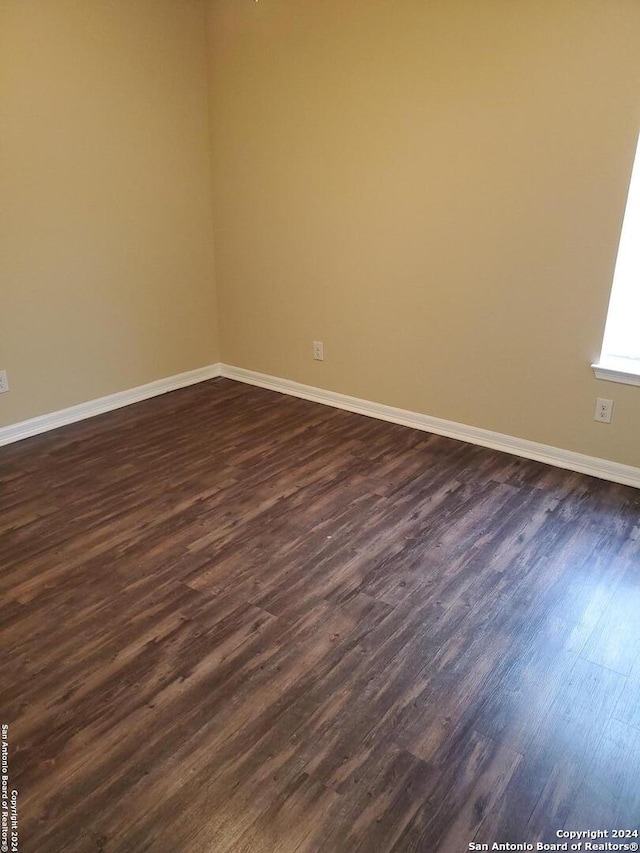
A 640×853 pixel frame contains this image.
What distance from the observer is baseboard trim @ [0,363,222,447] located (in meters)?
3.61

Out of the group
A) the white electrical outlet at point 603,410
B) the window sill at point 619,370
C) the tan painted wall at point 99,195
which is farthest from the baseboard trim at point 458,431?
the tan painted wall at point 99,195

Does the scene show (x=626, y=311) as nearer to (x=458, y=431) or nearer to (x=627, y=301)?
(x=627, y=301)

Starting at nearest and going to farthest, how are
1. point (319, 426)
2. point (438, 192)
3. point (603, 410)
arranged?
1. point (603, 410)
2. point (438, 192)
3. point (319, 426)

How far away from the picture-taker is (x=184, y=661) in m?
1.97

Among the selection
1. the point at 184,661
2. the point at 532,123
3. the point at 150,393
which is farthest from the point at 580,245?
the point at 150,393

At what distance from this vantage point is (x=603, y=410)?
3.10 metres

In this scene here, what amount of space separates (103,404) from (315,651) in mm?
2576

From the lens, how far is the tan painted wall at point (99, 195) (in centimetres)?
330

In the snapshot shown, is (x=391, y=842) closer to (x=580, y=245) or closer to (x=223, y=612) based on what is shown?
(x=223, y=612)

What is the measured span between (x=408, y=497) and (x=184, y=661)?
4.48 ft

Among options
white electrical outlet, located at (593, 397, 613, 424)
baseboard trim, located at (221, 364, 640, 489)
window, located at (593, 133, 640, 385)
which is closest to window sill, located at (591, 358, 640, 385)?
window, located at (593, 133, 640, 385)

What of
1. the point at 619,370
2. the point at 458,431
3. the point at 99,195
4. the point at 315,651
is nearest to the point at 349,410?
the point at 458,431

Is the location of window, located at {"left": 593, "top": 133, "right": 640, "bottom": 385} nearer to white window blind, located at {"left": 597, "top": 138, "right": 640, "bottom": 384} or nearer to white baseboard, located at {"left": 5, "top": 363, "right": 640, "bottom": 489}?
white window blind, located at {"left": 597, "top": 138, "right": 640, "bottom": 384}

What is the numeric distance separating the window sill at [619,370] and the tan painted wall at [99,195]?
8.90ft
